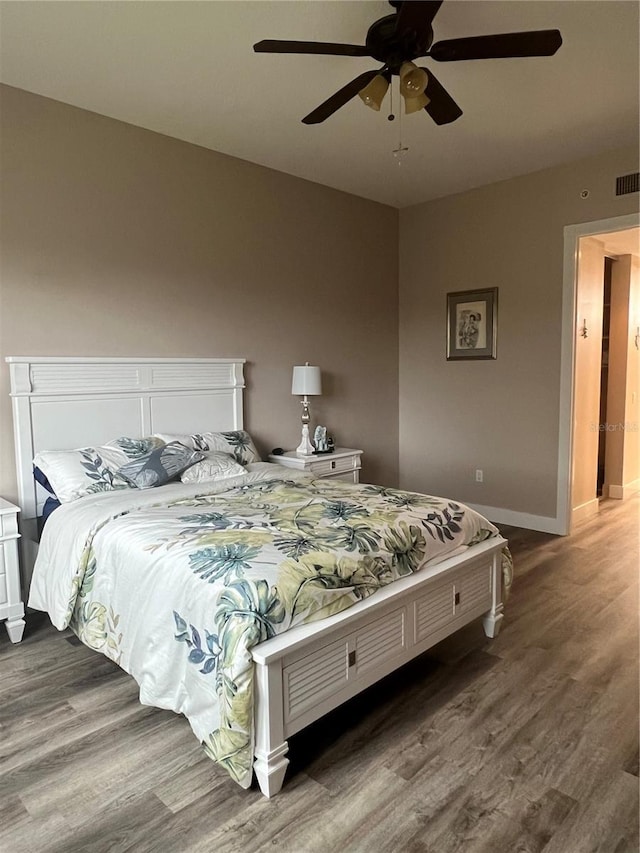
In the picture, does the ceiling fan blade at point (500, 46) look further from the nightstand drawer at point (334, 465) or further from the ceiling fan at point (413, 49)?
the nightstand drawer at point (334, 465)

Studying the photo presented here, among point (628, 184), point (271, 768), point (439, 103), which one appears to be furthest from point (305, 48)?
point (628, 184)

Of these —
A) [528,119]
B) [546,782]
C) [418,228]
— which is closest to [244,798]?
[546,782]

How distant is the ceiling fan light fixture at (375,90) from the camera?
7.33 feet

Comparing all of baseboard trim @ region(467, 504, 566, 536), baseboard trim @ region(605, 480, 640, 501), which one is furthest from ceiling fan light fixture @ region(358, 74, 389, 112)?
baseboard trim @ region(605, 480, 640, 501)

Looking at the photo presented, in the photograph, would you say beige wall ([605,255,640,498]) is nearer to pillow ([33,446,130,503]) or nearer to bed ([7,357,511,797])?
bed ([7,357,511,797])

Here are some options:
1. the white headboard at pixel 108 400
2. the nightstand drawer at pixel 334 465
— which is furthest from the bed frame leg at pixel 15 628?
the nightstand drawer at pixel 334 465

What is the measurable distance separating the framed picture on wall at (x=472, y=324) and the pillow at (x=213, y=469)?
2505 mm

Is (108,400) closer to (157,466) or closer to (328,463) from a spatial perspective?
(157,466)

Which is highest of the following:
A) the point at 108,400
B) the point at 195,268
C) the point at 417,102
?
the point at 417,102

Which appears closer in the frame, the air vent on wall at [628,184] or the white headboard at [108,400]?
the white headboard at [108,400]

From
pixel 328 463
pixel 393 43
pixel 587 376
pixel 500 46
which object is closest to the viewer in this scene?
pixel 500 46

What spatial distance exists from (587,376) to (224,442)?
3054mm

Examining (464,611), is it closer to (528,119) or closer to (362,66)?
(362,66)

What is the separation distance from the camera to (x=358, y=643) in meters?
2.00
